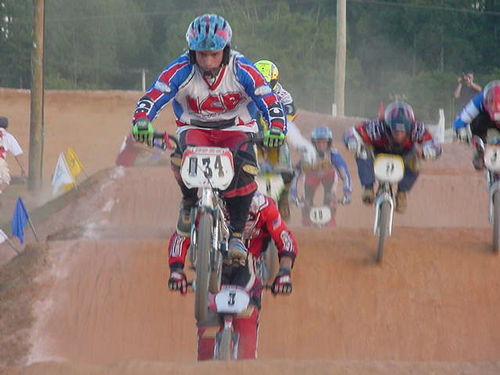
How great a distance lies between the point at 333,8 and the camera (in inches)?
2045

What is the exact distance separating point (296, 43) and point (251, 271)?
133 ft

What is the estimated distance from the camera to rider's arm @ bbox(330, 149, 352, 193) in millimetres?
11703

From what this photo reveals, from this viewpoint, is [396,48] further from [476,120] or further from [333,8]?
[476,120]

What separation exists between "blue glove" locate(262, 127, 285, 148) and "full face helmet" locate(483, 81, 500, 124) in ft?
11.4

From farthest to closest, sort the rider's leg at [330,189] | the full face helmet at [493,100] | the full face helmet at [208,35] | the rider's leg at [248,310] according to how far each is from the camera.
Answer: the rider's leg at [330,189] < the full face helmet at [493,100] < the rider's leg at [248,310] < the full face helmet at [208,35]

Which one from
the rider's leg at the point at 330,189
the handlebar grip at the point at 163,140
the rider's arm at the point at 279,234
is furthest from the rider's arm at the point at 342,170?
the handlebar grip at the point at 163,140

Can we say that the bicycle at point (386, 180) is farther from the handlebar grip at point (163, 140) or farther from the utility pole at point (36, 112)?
the utility pole at point (36, 112)

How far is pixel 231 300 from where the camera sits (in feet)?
22.0

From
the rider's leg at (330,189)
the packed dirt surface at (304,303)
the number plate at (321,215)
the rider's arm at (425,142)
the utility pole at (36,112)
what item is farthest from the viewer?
the utility pole at (36,112)

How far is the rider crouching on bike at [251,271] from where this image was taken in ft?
22.0

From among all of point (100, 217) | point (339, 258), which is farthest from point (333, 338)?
point (100, 217)

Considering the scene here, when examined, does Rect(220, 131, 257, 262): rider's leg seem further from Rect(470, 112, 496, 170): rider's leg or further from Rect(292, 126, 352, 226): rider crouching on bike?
Rect(292, 126, 352, 226): rider crouching on bike

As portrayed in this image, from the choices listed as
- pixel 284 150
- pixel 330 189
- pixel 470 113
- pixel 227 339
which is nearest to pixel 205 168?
pixel 227 339

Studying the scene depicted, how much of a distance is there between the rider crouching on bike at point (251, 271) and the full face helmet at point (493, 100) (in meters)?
3.21
